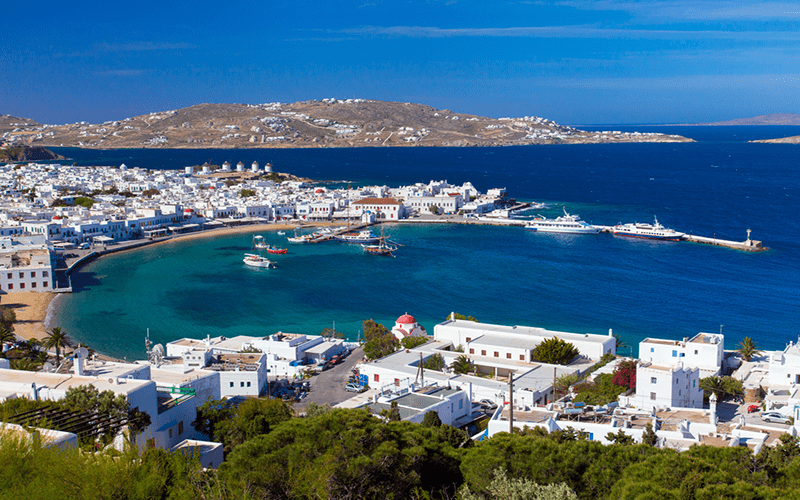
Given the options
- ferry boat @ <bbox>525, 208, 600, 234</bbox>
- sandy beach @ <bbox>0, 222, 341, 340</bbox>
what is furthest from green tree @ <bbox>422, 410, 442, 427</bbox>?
ferry boat @ <bbox>525, 208, 600, 234</bbox>

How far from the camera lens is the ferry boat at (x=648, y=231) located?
4606 centimetres

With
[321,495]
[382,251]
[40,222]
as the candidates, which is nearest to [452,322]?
[321,495]

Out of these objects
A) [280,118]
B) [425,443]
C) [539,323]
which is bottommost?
[539,323]

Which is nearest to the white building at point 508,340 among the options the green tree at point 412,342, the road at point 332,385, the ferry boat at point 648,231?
the green tree at point 412,342

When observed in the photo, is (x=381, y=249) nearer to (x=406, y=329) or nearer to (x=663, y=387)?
(x=406, y=329)

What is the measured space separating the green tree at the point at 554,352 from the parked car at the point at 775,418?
613 cm

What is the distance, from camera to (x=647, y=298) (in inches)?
1193

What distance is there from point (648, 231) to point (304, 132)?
450 ft

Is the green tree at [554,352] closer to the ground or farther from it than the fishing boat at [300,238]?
closer to the ground

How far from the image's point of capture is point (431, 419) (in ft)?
42.5

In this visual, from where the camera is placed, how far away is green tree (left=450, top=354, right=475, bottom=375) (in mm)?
18516

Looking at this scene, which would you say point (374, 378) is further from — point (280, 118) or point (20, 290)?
point (280, 118)

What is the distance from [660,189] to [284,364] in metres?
62.5

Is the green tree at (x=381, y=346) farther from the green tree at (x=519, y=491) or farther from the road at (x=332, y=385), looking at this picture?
the green tree at (x=519, y=491)
